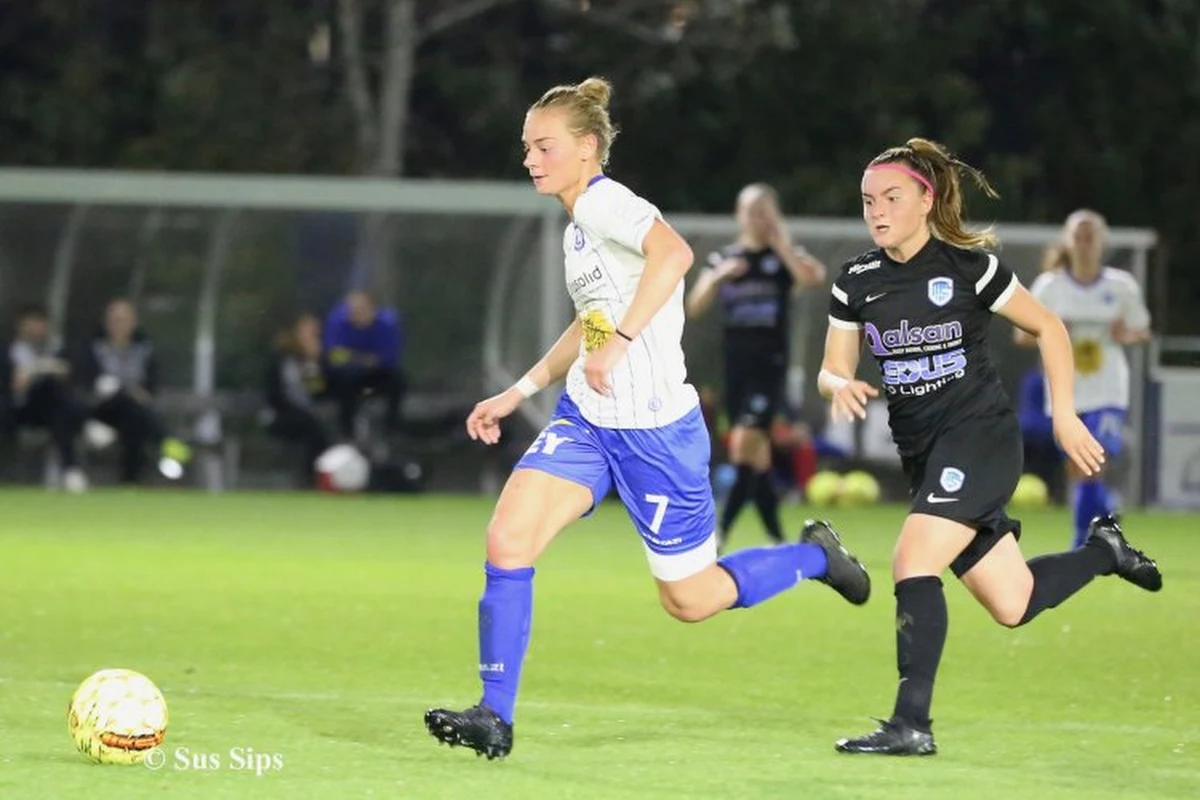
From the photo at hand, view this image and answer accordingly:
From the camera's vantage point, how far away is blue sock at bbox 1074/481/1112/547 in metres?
14.5

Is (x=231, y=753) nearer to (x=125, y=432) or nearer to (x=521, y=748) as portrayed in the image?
(x=521, y=748)

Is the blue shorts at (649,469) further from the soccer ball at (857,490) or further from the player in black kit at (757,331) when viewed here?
the soccer ball at (857,490)

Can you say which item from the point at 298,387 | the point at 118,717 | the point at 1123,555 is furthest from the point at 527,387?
the point at 298,387

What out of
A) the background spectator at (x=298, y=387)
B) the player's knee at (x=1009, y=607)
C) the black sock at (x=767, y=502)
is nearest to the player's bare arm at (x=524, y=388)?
the player's knee at (x=1009, y=607)

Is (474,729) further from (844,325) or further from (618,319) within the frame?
(844,325)

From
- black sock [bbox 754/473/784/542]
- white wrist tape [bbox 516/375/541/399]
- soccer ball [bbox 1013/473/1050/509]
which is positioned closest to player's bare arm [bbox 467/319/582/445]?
white wrist tape [bbox 516/375/541/399]

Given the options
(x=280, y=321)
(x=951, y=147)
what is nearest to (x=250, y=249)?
(x=280, y=321)

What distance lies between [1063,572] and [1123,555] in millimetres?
451

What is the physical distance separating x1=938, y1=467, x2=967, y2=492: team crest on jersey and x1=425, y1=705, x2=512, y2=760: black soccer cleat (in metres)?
1.47

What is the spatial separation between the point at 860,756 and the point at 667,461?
39.3 inches

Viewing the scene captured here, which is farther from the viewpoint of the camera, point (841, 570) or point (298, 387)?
point (298, 387)

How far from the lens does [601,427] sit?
7.62 meters

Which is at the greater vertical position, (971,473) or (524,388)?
(524,388)

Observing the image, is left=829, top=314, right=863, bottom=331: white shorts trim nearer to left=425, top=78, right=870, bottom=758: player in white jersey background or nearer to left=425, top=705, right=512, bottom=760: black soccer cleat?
left=425, top=78, right=870, bottom=758: player in white jersey background
